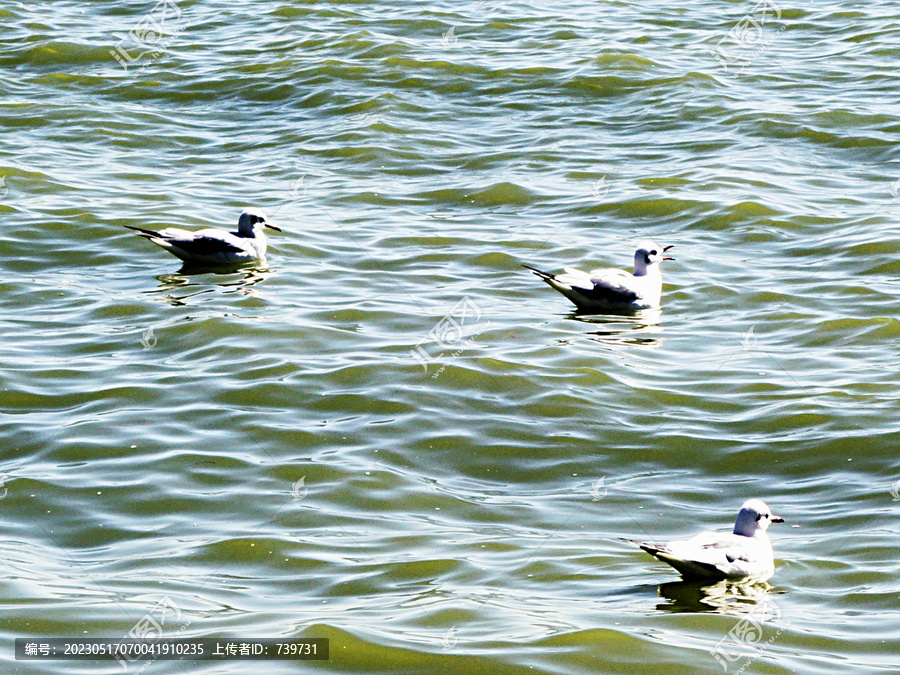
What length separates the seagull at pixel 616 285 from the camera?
1148 centimetres

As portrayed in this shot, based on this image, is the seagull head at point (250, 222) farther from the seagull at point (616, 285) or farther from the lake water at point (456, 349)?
the seagull at point (616, 285)

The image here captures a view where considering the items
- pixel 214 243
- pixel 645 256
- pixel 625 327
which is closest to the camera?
pixel 625 327

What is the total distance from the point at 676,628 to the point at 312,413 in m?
3.63

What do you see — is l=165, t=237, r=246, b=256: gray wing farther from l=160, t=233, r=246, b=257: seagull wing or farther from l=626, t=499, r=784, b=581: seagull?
l=626, t=499, r=784, b=581: seagull

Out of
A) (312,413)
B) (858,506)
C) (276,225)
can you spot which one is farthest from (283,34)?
(858,506)

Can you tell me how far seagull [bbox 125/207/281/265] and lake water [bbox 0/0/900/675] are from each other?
23cm

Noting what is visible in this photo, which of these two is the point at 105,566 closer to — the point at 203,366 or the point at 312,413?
the point at 312,413

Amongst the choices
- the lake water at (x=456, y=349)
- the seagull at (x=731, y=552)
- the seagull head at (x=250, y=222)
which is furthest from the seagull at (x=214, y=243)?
the seagull at (x=731, y=552)

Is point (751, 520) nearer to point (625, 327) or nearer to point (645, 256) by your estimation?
point (625, 327)

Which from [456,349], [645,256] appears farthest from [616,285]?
[456,349]

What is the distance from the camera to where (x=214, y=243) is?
12.4 m

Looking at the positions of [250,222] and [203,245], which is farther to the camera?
[250,222]

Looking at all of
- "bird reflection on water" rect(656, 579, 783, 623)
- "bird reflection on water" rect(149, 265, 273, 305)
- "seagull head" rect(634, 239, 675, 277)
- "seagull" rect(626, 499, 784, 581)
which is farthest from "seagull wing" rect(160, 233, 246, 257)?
"bird reflection on water" rect(656, 579, 783, 623)

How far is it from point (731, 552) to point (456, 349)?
3981mm
